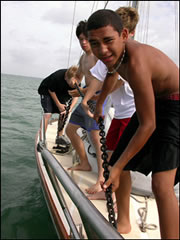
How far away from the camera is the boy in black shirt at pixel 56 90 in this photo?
99 cm

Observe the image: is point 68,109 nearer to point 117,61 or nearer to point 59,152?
point 117,61

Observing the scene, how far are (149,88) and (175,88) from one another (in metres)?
0.25

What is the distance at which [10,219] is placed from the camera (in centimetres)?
329

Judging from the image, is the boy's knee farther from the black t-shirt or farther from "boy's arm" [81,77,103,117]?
"boy's arm" [81,77,103,117]

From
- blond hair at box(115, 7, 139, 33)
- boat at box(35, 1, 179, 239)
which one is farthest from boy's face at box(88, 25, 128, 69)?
blond hair at box(115, 7, 139, 33)

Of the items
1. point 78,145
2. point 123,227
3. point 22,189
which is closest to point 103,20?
point 123,227

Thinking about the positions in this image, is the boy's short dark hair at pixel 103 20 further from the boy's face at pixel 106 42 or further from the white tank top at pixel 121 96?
the white tank top at pixel 121 96

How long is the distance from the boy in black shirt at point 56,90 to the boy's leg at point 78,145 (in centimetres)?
148

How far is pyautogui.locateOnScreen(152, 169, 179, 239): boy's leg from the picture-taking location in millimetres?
1095

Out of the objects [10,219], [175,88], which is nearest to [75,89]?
[175,88]

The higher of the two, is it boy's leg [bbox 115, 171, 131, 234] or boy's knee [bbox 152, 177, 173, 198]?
boy's knee [bbox 152, 177, 173, 198]

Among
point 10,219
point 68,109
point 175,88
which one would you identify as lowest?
point 10,219

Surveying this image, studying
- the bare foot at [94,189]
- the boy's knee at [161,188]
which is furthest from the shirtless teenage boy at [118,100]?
the boy's knee at [161,188]

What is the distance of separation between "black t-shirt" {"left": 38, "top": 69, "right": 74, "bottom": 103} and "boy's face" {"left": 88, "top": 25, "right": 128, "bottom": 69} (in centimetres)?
18
